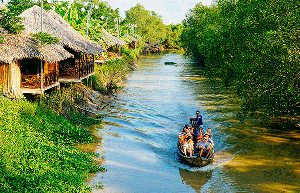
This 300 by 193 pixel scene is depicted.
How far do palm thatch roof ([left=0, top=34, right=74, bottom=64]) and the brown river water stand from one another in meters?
4.51

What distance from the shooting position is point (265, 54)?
13734 mm

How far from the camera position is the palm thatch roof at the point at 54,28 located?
58.3 ft

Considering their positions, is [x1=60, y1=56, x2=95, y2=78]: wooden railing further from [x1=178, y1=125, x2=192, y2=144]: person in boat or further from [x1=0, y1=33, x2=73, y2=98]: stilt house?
[x1=178, y1=125, x2=192, y2=144]: person in boat

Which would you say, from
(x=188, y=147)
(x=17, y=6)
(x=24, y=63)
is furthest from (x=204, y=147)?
(x=17, y=6)

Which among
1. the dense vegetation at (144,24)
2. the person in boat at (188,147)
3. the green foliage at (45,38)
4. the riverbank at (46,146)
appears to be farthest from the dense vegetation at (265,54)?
the dense vegetation at (144,24)

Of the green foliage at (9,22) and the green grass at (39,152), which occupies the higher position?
the green foliage at (9,22)

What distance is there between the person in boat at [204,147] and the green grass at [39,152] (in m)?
4.19

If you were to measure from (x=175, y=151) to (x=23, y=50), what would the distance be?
816 cm

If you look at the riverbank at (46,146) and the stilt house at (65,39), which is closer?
the riverbank at (46,146)

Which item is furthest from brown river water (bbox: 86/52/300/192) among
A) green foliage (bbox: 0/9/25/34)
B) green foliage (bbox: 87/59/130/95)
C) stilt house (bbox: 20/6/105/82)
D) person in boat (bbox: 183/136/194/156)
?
green foliage (bbox: 0/9/25/34)

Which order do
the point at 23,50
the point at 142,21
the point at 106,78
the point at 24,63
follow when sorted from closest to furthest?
the point at 23,50
the point at 24,63
the point at 106,78
the point at 142,21

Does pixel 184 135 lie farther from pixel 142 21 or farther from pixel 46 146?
pixel 142 21

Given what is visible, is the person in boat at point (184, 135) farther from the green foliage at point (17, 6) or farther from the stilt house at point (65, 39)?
the green foliage at point (17, 6)

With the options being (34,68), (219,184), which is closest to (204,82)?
(34,68)
